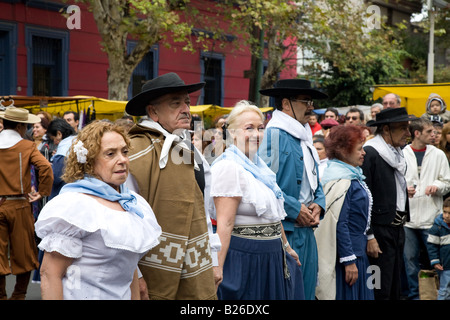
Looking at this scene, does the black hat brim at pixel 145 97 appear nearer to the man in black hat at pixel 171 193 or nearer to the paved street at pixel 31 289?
the man in black hat at pixel 171 193

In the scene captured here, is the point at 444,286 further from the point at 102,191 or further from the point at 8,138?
the point at 102,191

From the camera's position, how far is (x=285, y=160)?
4.91m

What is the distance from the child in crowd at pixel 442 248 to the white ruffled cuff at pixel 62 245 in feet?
17.1

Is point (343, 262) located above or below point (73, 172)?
below

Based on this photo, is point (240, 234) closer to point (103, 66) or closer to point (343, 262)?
point (343, 262)

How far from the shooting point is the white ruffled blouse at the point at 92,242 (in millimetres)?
2797

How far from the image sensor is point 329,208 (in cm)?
545

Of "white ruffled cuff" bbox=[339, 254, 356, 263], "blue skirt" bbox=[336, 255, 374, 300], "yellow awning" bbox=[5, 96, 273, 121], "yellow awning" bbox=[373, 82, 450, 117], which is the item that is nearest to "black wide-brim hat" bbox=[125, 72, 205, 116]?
"white ruffled cuff" bbox=[339, 254, 356, 263]

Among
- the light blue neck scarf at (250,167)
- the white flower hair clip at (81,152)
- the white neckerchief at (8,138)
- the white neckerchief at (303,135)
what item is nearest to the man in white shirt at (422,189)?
the white neckerchief at (303,135)

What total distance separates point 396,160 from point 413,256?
2.32 metres

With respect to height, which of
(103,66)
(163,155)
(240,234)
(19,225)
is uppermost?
(103,66)

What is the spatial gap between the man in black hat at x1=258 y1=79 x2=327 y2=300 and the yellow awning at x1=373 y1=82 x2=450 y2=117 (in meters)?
6.55
